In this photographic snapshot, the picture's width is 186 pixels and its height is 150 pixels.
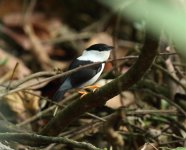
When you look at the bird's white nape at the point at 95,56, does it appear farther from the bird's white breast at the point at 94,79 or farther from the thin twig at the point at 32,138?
the thin twig at the point at 32,138

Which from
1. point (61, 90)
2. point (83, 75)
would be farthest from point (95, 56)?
point (61, 90)

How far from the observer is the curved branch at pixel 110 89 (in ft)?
6.76

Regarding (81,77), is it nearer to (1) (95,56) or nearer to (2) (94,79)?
(2) (94,79)

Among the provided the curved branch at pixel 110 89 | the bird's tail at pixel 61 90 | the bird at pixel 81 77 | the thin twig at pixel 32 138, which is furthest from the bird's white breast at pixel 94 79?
the thin twig at pixel 32 138

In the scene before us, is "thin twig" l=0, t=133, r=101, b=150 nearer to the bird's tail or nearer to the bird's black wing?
the bird's tail

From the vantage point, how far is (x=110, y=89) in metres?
2.54

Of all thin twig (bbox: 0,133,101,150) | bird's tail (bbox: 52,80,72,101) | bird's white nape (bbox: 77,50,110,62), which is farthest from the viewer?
bird's white nape (bbox: 77,50,110,62)

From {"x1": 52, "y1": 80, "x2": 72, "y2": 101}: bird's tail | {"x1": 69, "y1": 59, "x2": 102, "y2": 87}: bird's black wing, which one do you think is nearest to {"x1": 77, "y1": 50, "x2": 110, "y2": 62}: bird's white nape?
{"x1": 69, "y1": 59, "x2": 102, "y2": 87}: bird's black wing

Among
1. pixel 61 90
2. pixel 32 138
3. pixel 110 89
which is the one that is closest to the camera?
pixel 110 89

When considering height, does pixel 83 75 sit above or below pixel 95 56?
below

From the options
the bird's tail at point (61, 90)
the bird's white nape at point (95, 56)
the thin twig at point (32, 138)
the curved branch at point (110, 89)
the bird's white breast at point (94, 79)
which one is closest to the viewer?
the curved branch at point (110, 89)

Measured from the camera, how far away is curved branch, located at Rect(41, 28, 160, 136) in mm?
2062

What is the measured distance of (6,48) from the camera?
274 inches

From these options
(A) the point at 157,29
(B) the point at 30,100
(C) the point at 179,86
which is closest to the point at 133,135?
(C) the point at 179,86
